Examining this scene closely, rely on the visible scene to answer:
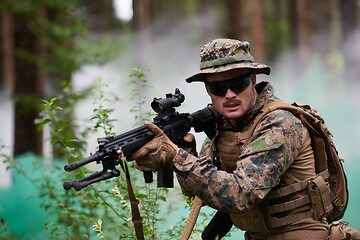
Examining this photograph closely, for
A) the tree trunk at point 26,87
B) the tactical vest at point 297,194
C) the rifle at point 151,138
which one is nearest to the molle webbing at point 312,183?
the tactical vest at point 297,194

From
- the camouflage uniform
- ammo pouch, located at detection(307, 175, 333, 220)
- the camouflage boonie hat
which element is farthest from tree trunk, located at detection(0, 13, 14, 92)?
ammo pouch, located at detection(307, 175, 333, 220)

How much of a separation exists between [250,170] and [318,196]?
554 millimetres

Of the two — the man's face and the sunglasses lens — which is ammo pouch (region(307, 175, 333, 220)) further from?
the sunglasses lens

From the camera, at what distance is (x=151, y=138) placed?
9.95 feet

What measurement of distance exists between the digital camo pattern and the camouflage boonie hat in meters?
0.37

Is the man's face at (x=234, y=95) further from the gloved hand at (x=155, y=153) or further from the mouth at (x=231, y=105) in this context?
the gloved hand at (x=155, y=153)

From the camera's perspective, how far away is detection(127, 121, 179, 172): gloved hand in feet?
9.62

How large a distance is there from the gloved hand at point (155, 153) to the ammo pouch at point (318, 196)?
908 millimetres

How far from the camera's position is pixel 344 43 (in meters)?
15.2

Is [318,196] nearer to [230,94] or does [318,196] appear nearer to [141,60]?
[230,94]

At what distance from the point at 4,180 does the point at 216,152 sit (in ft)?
26.4

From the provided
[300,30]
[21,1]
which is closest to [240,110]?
[21,1]

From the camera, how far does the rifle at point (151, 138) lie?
282 centimetres

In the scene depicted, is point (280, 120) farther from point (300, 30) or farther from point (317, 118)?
point (300, 30)
